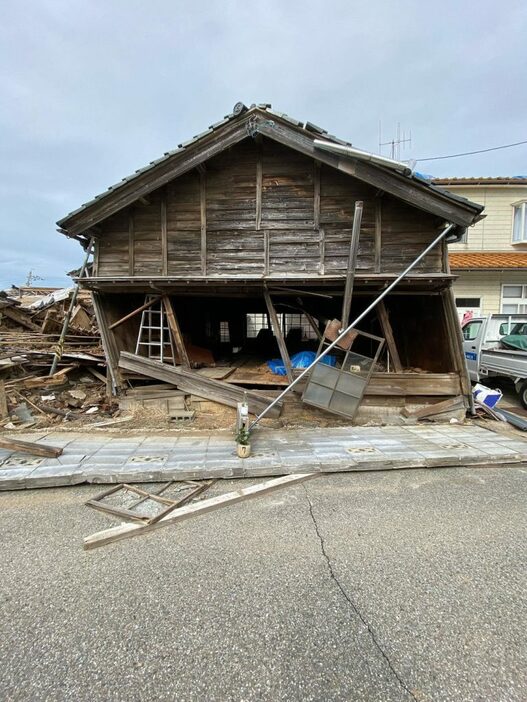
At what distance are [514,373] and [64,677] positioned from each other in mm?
10300

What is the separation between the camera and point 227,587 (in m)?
2.71

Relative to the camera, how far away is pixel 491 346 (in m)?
10.1

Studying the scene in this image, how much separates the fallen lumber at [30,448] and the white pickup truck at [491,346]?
408 inches

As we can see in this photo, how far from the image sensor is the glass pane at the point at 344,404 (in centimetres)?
689

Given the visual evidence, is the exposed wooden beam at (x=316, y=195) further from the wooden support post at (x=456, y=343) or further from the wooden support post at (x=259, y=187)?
the wooden support post at (x=456, y=343)

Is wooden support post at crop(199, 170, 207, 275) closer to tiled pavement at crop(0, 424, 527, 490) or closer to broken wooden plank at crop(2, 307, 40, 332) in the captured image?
tiled pavement at crop(0, 424, 527, 490)

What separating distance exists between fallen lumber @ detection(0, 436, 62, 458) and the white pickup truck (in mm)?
10355

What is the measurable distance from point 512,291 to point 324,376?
454 inches

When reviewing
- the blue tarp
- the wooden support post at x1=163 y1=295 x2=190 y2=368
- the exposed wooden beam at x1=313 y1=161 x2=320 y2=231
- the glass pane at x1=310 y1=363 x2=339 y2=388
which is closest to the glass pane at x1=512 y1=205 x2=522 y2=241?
the exposed wooden beam at x1=313 y1=161 x2=320 y2=231

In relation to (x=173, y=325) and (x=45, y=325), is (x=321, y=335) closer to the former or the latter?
(x=173, y=325)

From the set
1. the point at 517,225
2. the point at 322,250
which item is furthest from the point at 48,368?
the point at 517,225

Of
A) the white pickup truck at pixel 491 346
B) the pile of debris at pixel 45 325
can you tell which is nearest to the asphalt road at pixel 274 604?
the white pickup truck at pixel 491 346

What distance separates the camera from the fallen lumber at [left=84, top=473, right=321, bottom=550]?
334 centimetres

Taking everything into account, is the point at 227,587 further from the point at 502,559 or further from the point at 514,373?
the point at 514,373
